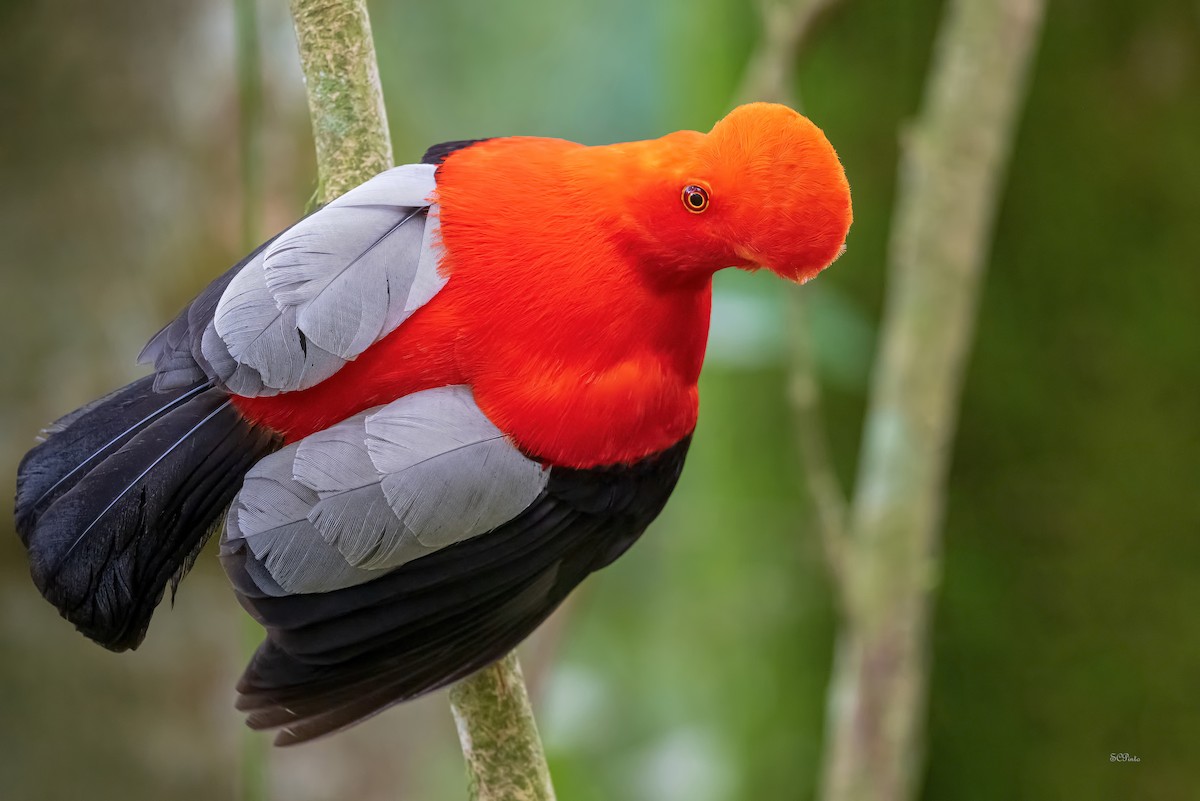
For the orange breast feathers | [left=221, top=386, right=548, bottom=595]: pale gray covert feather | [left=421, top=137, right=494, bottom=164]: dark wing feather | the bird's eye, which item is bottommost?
[left=221, top=386, right=548, bottom=595]: pale gray covert feather

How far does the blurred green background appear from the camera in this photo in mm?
1818

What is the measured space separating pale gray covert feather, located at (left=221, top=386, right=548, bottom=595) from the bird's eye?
0.98 ft

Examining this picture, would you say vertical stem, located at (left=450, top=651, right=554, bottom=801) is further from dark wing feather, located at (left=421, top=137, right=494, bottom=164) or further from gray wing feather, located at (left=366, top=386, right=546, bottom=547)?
dark wing feather, located at (left=421, top=137, right=494, bottom=164)

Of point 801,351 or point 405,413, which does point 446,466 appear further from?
point 801,351

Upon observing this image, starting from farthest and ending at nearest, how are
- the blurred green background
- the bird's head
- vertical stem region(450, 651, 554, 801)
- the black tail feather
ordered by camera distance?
the blurred green background, vertical stem region(450, 651, 554, 801), the black tail feather, the bird's head

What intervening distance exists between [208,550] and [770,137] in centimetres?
134

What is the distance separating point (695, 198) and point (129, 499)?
0.63 metres

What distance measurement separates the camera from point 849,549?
6.43 ft

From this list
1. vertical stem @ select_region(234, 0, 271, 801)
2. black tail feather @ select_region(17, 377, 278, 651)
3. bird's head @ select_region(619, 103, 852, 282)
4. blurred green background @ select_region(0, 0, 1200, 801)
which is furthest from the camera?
blurred green background @ select_region(0, 0, 1200, 801)

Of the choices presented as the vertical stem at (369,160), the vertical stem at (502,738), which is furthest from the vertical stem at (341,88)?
the vertical stem at (502,738)

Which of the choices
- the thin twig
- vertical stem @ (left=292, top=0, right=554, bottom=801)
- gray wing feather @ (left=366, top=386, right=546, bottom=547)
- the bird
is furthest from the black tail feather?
the thin twig

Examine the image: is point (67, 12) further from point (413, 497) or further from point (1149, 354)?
point (1149, 354)

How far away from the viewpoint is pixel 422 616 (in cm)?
117

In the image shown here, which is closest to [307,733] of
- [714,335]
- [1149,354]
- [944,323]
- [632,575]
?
[714,335]
